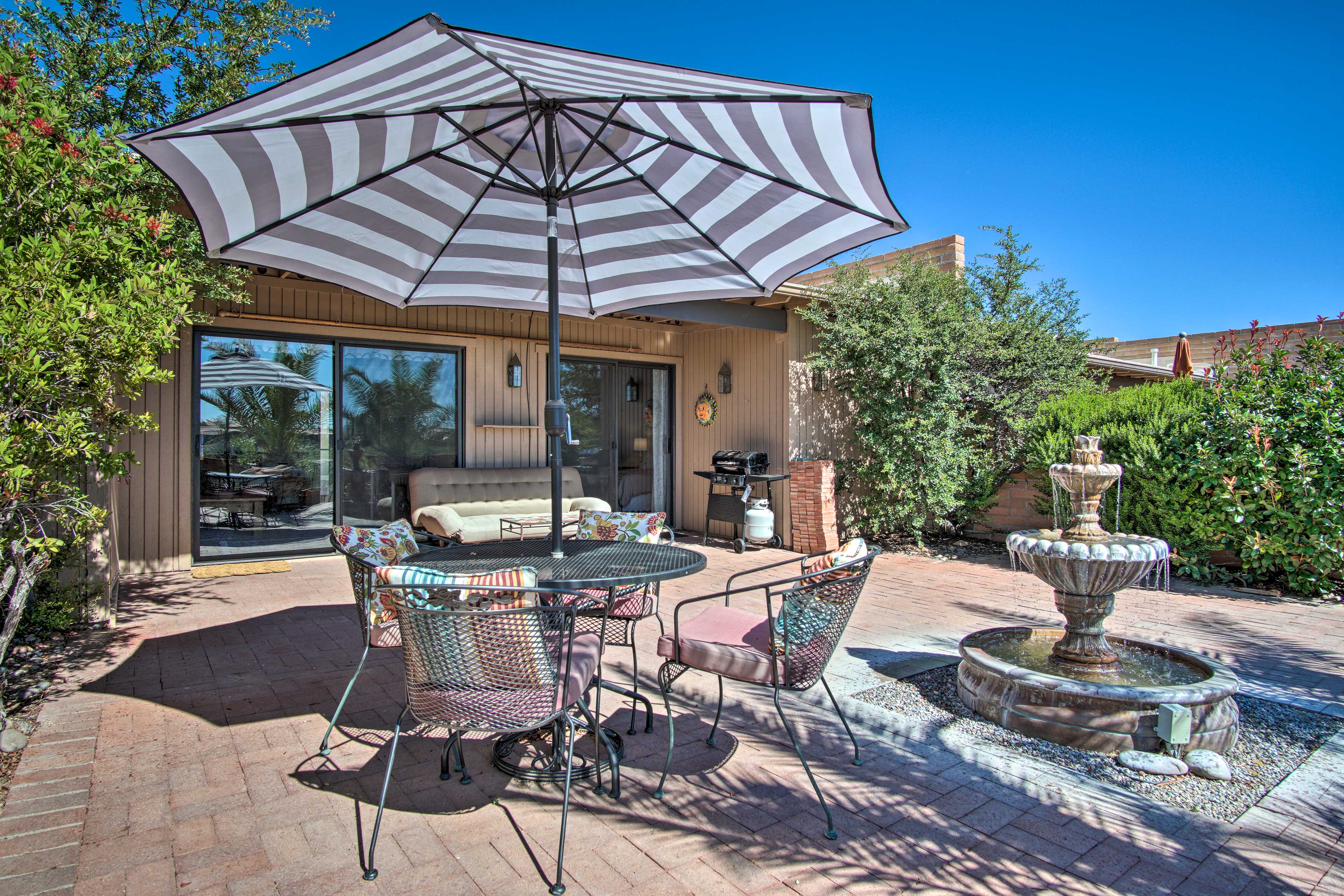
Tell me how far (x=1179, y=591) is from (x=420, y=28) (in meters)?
6.44

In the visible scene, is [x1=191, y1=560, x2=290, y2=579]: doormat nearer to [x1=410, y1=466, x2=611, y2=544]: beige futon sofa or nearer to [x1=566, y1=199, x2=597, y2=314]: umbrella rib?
[x1=410, y1=466, x2=611, y2=544]: beige futon sofa

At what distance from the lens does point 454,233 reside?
362 centimetres

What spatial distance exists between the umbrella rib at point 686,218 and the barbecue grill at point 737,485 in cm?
389

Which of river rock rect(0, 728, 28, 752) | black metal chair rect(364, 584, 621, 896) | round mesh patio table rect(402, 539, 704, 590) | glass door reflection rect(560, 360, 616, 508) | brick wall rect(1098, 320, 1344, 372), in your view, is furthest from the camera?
brick wall rect(1098, 320, 1344, 372)

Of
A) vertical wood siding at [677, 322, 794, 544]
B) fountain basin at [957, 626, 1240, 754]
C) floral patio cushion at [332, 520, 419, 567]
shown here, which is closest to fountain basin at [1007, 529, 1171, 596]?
fountain basin at [957, 626, 1240, 754]

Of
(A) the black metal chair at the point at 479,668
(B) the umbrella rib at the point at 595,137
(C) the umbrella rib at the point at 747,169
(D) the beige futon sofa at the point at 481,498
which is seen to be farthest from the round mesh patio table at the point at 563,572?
(D) the beige futon sofa at the point at 481,498

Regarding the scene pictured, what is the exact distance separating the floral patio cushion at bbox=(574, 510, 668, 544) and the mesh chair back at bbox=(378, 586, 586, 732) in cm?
180

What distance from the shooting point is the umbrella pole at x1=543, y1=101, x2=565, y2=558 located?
2.65 m

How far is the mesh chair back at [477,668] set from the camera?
1.91m

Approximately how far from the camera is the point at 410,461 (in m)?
7.37

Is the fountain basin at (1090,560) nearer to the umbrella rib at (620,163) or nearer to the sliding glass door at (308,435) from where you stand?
the umbrella rib at (620,163)

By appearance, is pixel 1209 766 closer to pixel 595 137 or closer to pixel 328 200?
pixel 595 137

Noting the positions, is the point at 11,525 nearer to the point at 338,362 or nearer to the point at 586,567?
the point at 586,567

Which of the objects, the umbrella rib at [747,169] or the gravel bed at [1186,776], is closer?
the gravel bed at [1186,776]
